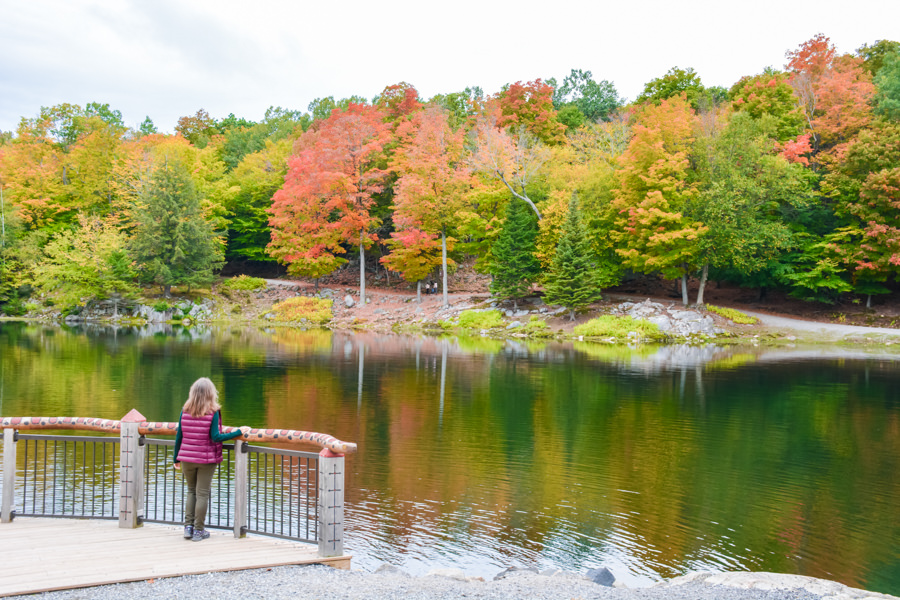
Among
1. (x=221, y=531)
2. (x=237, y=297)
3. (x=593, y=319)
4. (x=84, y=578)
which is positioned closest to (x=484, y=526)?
(x=221, y=531)

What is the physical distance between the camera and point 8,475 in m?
6.68

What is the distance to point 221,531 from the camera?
22.3 feet

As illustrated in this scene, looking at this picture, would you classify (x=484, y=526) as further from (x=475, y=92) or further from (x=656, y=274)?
(x=475, y=92)

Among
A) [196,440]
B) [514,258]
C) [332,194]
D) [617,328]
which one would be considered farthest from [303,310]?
[196,440]

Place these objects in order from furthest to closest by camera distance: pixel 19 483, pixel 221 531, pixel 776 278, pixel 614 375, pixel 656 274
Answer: pixel 656 274, pixel 776 278, pixel 614 375, pixel 19 483, pixel 221 531

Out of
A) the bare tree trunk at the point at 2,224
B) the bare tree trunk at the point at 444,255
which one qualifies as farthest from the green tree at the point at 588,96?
the bare tree trunk at the point at 2,224

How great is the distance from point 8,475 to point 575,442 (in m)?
9.37

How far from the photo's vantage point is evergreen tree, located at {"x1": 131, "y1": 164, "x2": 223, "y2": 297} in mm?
42594

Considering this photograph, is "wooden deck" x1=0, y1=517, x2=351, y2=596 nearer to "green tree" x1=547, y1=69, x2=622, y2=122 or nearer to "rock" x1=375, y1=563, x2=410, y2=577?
"rock" x1=375, y1=563, x2=410, y2=577

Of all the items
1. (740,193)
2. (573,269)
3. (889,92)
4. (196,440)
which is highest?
(889,92)

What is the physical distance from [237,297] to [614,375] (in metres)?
30.7

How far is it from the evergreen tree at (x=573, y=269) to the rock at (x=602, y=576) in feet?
92.9

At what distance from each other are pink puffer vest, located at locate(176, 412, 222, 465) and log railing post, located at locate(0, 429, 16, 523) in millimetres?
1943

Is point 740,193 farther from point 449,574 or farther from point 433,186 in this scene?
point 449,574
